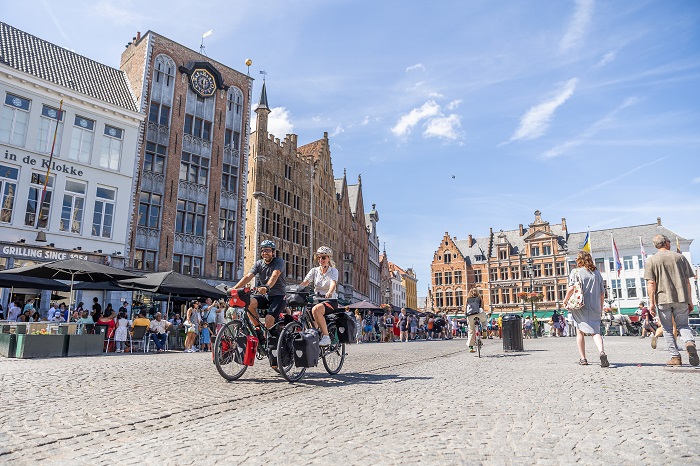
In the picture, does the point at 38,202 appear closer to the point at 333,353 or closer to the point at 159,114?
the point at 159,114

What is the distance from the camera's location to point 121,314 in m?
15.7

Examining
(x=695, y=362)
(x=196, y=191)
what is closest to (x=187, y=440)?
(x=695, y=362)

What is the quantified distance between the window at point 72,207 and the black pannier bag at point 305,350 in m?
21.3

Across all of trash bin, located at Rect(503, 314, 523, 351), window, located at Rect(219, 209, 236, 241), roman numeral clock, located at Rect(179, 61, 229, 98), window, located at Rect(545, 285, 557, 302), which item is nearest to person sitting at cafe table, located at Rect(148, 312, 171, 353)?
trash bin, located at Rect(503, 314, 523, 351)

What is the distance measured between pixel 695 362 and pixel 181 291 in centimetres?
1330

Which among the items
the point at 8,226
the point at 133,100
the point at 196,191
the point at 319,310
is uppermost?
the point at 133,100

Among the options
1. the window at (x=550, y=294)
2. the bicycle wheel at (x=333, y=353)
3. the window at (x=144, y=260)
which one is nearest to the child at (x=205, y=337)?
the bicycle wheel at (x=333, y=353)

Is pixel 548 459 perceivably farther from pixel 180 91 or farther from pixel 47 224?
pixel 180 91

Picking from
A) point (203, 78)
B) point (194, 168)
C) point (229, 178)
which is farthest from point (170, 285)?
point (203, 78)

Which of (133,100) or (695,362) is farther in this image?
(133,100)

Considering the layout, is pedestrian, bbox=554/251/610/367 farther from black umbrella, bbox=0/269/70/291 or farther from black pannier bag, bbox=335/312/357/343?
black umbrella, bbox=0/269/70/291

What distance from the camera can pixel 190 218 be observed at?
30.3m

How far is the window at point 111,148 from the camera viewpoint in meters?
25.5

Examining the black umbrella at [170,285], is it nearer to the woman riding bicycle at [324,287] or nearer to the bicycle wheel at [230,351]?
the woman riding bicycle at [324,287]
